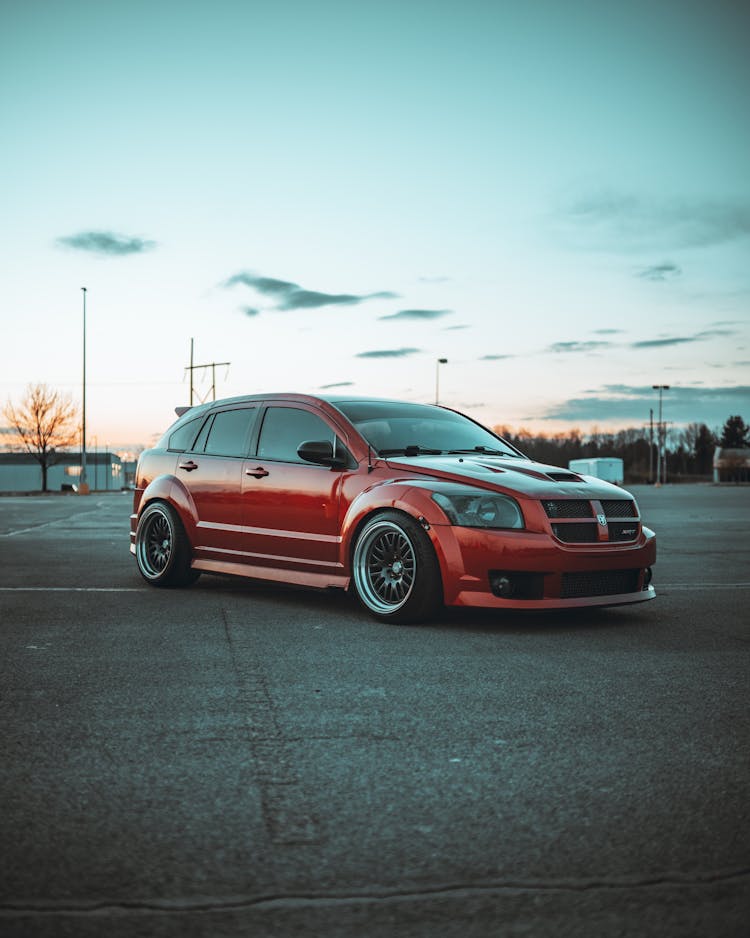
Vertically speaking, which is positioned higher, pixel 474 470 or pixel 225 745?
pixel 474 470

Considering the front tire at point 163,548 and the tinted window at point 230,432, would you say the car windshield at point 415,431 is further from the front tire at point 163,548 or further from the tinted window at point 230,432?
the front tire at point 163,548

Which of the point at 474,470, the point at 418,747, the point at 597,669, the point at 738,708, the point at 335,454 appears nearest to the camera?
the point at 418,747

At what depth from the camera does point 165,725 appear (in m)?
4.01

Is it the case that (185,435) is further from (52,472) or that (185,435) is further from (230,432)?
(52,472)

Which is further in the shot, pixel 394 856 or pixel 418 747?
pixel 418 747

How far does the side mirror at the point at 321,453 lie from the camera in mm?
7492

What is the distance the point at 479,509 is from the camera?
673cm

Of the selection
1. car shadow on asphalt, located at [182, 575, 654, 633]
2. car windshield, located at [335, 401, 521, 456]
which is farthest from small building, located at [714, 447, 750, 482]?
car shadow on asphalt, located at [182, 575, 654, 633]

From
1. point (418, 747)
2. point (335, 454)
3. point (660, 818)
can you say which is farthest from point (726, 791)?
point (335, 454)

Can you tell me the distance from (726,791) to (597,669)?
2.06m

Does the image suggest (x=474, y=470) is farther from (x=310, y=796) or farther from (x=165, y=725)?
(x=310, y=796)

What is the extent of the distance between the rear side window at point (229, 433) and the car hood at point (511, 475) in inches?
66.1

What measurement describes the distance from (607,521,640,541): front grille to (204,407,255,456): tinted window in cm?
311

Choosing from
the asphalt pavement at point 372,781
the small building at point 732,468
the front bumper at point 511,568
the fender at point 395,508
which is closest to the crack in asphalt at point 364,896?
the asphalt pavement at point 372,781
